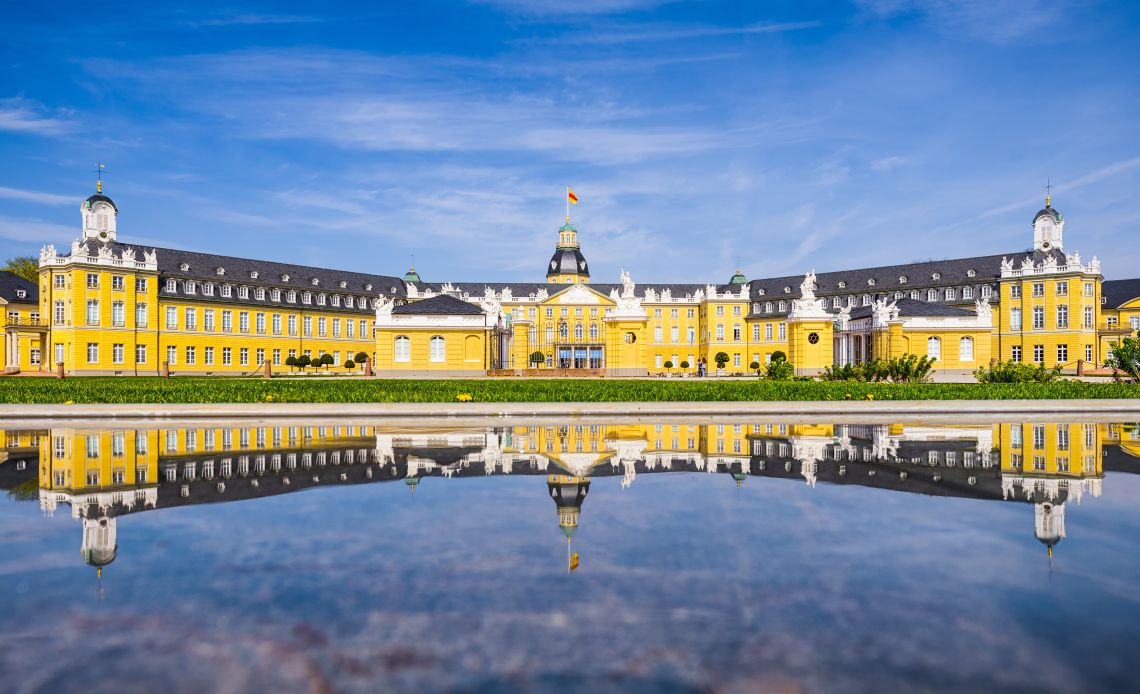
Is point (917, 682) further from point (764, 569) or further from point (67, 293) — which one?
point (67, 293)

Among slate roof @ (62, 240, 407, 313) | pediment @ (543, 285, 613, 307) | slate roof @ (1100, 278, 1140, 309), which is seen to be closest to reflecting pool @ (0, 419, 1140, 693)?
slate roof @ (62, 240, 407, 313)

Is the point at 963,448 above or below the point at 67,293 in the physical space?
below

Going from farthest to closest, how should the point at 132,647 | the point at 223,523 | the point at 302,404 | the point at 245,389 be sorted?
the point at 245,389 < the point at 302,404 < the point at 223,523 < the point at 132,647

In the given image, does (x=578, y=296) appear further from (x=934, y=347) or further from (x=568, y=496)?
(x=568, y=496)

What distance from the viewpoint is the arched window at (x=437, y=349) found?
45.8m

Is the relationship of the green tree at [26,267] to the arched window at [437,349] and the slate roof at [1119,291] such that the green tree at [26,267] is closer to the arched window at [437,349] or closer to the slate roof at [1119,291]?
the arched window at [437,349]

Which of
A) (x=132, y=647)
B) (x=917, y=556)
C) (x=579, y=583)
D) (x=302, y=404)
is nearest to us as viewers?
(x=132, y=647)

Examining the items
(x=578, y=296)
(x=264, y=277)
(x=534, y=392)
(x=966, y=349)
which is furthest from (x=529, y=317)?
(x=534, y=392)

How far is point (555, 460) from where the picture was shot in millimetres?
13656

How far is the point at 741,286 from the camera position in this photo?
9012 centimetres

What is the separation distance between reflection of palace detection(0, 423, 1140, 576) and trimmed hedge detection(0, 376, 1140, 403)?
8712 millimetres

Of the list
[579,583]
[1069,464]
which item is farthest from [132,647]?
[1069,464]

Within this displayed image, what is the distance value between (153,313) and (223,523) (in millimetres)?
67452

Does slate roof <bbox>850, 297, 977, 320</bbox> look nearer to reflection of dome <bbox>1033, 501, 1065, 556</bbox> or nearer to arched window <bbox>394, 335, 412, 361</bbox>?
arched window <bbox>394, 335, 412, 361</bbox>
